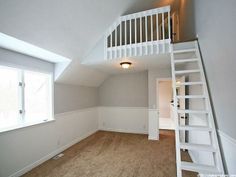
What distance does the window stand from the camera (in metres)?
2.51

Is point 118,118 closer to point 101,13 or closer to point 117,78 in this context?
point 117,78

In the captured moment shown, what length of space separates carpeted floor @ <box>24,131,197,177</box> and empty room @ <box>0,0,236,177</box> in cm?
2

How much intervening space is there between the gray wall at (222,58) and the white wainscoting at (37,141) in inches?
137

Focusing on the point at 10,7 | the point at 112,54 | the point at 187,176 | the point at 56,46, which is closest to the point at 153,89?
the point at 112,54

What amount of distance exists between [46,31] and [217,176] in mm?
3309

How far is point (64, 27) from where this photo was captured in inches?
95.0

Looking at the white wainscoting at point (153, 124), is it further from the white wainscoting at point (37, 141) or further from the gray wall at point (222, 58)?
the gray wall at point (222, 58)

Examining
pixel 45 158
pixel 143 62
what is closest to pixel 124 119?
pixel 143 62

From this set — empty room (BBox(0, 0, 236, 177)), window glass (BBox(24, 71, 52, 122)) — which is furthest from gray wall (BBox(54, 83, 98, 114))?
window glass (BBox(24, 71, 52, 122))

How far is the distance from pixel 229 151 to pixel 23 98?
3.67 metres

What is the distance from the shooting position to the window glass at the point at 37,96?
2.95m

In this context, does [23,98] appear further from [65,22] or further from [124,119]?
[124,119]

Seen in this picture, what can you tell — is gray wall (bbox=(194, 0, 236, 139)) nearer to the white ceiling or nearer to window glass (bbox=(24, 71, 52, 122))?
the white ceiling

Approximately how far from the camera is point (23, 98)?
111 inches
